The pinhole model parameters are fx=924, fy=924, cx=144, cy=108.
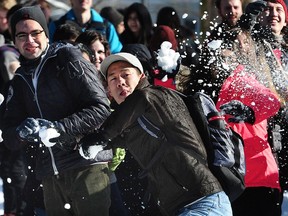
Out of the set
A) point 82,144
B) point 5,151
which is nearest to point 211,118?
point 82,144

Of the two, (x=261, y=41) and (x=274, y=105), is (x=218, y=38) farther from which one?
(x=274, y=105)

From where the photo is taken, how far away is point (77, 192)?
18.8 ft

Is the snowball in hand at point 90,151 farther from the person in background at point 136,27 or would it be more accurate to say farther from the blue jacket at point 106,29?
the person in background at point 136,27

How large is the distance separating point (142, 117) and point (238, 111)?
3.82ft

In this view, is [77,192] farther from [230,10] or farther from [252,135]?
[230,10]

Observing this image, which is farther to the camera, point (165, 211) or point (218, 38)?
point (218, 38)

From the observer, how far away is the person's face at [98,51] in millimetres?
7598

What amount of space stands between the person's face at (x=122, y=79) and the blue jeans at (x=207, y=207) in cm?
84

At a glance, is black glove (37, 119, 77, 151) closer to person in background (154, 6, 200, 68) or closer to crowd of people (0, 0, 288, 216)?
crowd of people (0, 0, 288, 216)

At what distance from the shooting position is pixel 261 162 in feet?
20.7

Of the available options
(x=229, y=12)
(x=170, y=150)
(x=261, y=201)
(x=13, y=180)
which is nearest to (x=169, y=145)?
(x=170, y=150)

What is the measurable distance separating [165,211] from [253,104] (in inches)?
52.2

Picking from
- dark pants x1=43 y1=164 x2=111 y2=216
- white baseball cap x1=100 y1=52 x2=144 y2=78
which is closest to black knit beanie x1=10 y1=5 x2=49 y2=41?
white baseball cap x1=100 y1=52 x2=144 y2=78

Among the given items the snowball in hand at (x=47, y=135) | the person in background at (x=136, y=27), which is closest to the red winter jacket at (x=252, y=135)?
the snowball in hand at (x=47, y=135)
